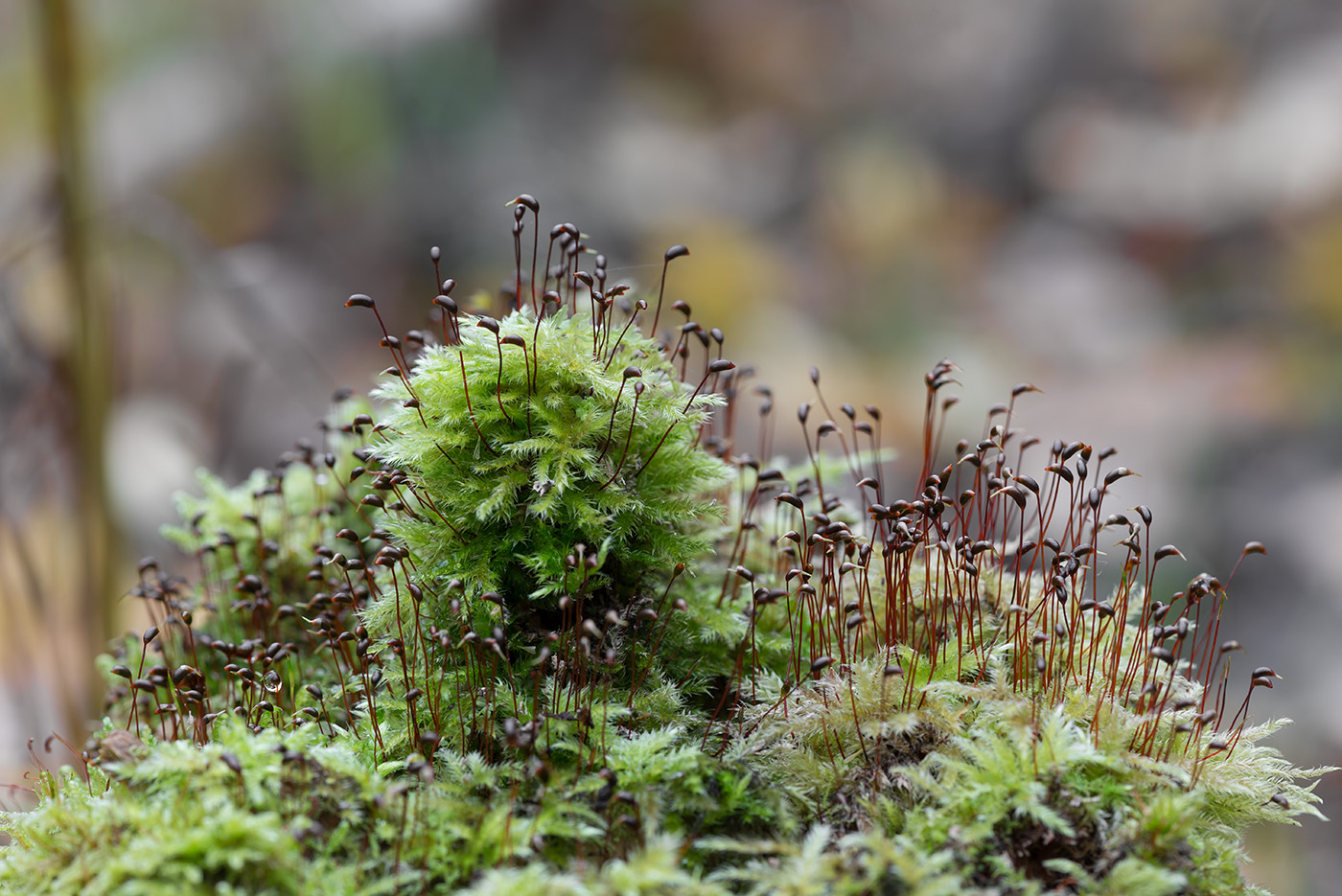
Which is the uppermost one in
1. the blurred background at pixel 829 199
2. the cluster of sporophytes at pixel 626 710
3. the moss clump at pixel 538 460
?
the blurred background at pixel 829 199

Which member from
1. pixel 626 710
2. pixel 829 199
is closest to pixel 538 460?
pixel 626 710

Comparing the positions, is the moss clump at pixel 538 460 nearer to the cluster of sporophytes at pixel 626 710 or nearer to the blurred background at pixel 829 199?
the cluster of sporophytes at pixel 626 710

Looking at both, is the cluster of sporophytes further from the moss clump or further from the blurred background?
the blurred background


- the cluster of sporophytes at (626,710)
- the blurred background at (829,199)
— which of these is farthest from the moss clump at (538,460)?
the blurred background at (829,199)

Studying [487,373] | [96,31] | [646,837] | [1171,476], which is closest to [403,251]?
[96,31]

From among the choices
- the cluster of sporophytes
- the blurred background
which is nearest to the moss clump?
the cluster of sporophytes

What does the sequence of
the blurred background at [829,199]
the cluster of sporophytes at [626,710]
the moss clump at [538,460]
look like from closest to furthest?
1. the cluster of sporophytes at [626,710]
2. the moss clump at [538,460]
3. the blurred background at [829,199]

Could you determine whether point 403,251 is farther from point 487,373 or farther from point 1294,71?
point 1294,71
